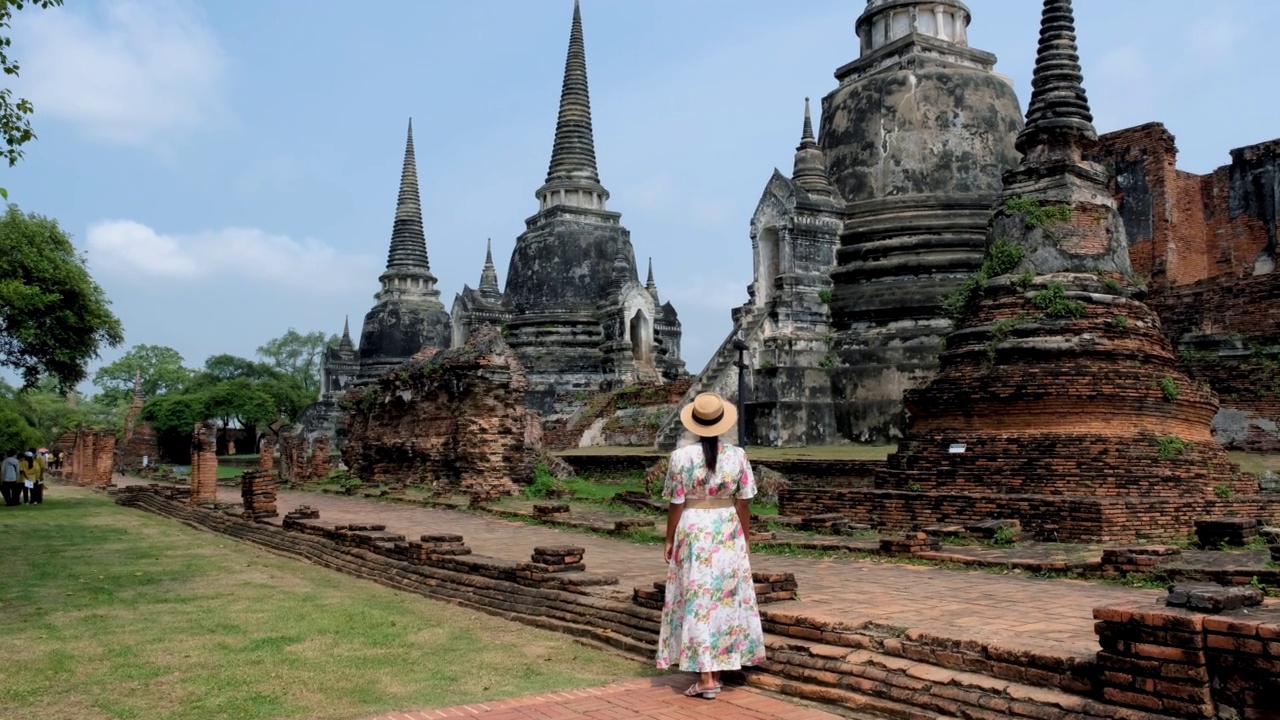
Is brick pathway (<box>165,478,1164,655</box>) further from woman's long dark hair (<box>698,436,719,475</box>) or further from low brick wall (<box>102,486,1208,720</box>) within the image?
woman's long dark hair (<box>698,436,719,475</box>)

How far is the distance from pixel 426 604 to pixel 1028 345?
7.17 m

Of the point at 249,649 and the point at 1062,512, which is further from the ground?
the point at 1062,512

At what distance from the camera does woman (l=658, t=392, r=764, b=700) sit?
5.16 metres

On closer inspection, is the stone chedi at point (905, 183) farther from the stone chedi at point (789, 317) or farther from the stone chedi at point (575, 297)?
the stone chedi at point (575, 297)

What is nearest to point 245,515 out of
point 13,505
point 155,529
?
point 155,529

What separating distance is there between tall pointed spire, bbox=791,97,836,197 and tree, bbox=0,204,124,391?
1372cm

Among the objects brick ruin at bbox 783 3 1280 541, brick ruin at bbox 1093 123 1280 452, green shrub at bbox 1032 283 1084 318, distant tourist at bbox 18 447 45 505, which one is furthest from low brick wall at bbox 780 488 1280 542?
distant tourist at bbox 18 447 45 505

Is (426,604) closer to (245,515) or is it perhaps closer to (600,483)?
(245,515)

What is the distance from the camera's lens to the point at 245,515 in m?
14.5

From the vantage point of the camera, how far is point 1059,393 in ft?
37.0

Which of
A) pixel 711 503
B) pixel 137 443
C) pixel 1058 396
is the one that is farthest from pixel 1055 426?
pixel 137 443

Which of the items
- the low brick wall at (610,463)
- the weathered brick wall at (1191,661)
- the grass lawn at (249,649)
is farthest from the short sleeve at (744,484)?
the low brick wall at (610,463)

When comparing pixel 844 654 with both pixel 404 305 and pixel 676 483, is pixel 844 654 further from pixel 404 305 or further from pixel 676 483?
pixel 404 305

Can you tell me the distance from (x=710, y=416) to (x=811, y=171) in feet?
56.8
